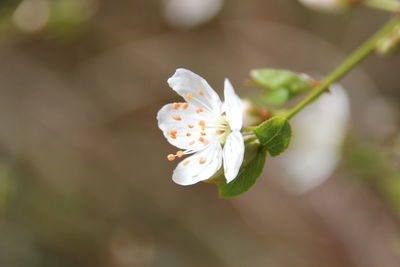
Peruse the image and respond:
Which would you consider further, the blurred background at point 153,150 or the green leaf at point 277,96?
the blurred background at point 153,150

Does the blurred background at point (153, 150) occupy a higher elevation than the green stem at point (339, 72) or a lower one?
higher

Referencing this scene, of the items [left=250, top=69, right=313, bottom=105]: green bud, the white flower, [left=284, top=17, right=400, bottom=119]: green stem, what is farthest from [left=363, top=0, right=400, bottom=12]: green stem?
the white flower

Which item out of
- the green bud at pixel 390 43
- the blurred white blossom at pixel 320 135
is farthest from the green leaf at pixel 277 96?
the blurred white blossom at pixel 320 135

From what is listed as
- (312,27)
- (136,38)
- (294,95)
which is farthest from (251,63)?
(294,95)

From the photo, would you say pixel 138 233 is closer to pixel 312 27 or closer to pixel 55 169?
pixel 55 169

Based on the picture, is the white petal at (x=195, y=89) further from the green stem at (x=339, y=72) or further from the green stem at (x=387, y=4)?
the green stem at (x=387, y=4)

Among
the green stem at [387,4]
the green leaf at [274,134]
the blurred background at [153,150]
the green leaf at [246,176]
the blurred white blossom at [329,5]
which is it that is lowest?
the green leaf at [246,176]

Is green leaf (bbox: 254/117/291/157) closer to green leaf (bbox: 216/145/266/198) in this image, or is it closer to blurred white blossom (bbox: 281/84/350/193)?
green leaf (bbox: 216/145/266/198)
